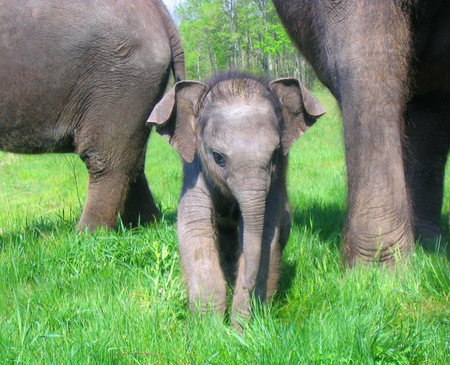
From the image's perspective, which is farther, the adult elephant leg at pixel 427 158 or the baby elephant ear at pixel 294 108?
the adult elephant leg at pixel 427 158

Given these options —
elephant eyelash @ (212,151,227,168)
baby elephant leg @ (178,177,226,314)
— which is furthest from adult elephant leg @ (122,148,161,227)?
elephant eyelash @ (212,151,227,168)

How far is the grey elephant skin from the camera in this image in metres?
4.90

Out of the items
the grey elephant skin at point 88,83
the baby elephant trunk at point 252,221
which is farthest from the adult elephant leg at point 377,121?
the grey elephant skin at point 88,83

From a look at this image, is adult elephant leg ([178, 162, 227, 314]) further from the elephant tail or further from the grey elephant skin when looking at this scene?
the elephant tail

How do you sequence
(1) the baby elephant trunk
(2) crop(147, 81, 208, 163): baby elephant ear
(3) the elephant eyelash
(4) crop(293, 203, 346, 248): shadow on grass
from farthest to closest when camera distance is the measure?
(4) crop(293, 203, 346, 248): shadow on grass, (2) crop(147, 81, 208, 163): baby elephant ear, (3) the elephant eyelash, (1) the baby elephant trunk

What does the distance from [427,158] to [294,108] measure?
207 centimetres

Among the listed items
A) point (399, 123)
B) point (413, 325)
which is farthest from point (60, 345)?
point (399, 123)

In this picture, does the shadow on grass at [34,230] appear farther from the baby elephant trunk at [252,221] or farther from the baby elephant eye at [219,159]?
the baby elephant trunk at [252,221]

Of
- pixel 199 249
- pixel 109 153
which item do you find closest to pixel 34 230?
pixel 109 153

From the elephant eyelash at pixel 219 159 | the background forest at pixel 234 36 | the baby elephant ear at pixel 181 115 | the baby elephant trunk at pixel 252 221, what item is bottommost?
the background forest at pixel 234 36

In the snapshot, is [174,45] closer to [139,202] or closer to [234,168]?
[139,202]

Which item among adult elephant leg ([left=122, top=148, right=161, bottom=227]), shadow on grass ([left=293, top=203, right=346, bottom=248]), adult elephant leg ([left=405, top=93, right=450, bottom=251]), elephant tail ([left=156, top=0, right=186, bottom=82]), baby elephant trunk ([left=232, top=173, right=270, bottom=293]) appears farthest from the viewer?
adult elephant leg ([left=122, top=148, right=161, bottom=227])

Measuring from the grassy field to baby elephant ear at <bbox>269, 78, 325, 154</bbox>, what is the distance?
814 millimetres

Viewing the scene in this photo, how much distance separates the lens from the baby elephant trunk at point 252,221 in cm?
295
